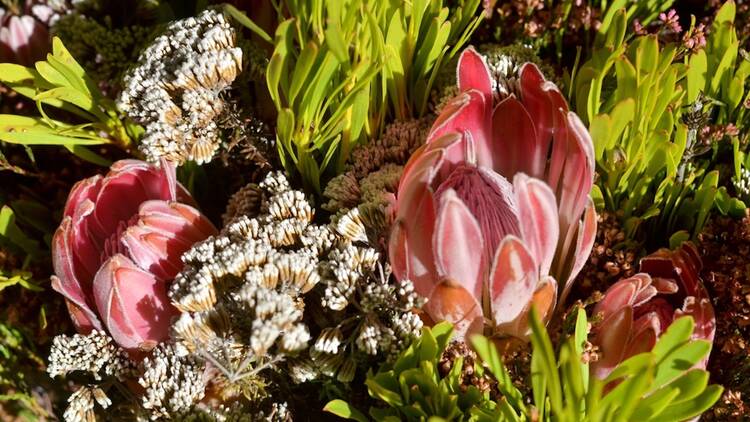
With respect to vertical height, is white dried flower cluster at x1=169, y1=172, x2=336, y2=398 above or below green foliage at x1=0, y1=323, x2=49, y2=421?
above

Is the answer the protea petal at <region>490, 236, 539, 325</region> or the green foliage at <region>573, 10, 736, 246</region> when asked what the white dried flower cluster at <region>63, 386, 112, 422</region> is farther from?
the green foliage at <region>573, 10, 736, 246</region>

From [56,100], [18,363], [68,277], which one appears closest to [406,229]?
[68,277]

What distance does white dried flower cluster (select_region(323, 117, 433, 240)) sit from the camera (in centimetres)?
80

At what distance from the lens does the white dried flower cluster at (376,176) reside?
2.64 ft

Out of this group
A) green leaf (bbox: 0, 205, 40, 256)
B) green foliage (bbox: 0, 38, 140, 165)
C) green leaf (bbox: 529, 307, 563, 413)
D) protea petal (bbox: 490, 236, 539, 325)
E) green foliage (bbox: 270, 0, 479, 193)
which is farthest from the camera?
green leaf (bbox: 0, 205, 40, 256)

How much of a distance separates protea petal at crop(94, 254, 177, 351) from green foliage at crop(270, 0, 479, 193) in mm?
210

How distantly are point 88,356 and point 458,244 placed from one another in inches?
16.4

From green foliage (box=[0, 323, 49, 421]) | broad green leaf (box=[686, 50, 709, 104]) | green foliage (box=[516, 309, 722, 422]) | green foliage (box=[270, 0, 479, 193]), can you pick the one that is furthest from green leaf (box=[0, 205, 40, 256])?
broad green leaf (box=[686, 50, 709, 104])

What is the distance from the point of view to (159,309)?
2.74ft

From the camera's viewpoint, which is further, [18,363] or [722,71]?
[18,363]

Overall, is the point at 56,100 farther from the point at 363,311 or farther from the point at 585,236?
the point at 585,236

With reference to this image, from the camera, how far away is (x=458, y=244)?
0.70 m

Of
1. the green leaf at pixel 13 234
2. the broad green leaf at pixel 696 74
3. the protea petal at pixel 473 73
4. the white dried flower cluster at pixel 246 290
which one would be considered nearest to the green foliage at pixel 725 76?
the broad green leaf at pixel 696 74

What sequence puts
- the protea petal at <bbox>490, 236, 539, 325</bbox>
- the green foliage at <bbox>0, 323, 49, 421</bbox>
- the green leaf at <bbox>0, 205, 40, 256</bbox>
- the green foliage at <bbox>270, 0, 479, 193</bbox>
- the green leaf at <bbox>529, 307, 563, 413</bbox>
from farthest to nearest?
the green foliage at <bbox>0, 323, 49, 421</bbox>
the green leaf at <bbox>0, 205, 40, 256</bbox>
the green foliage at <bbox>270, 0, 479, 193</bbox>
the protea petal at <bbox>490, 236, 539, 325</bbox>
the green leaf at <bbox>529, 307, 563, 413</bbox>
